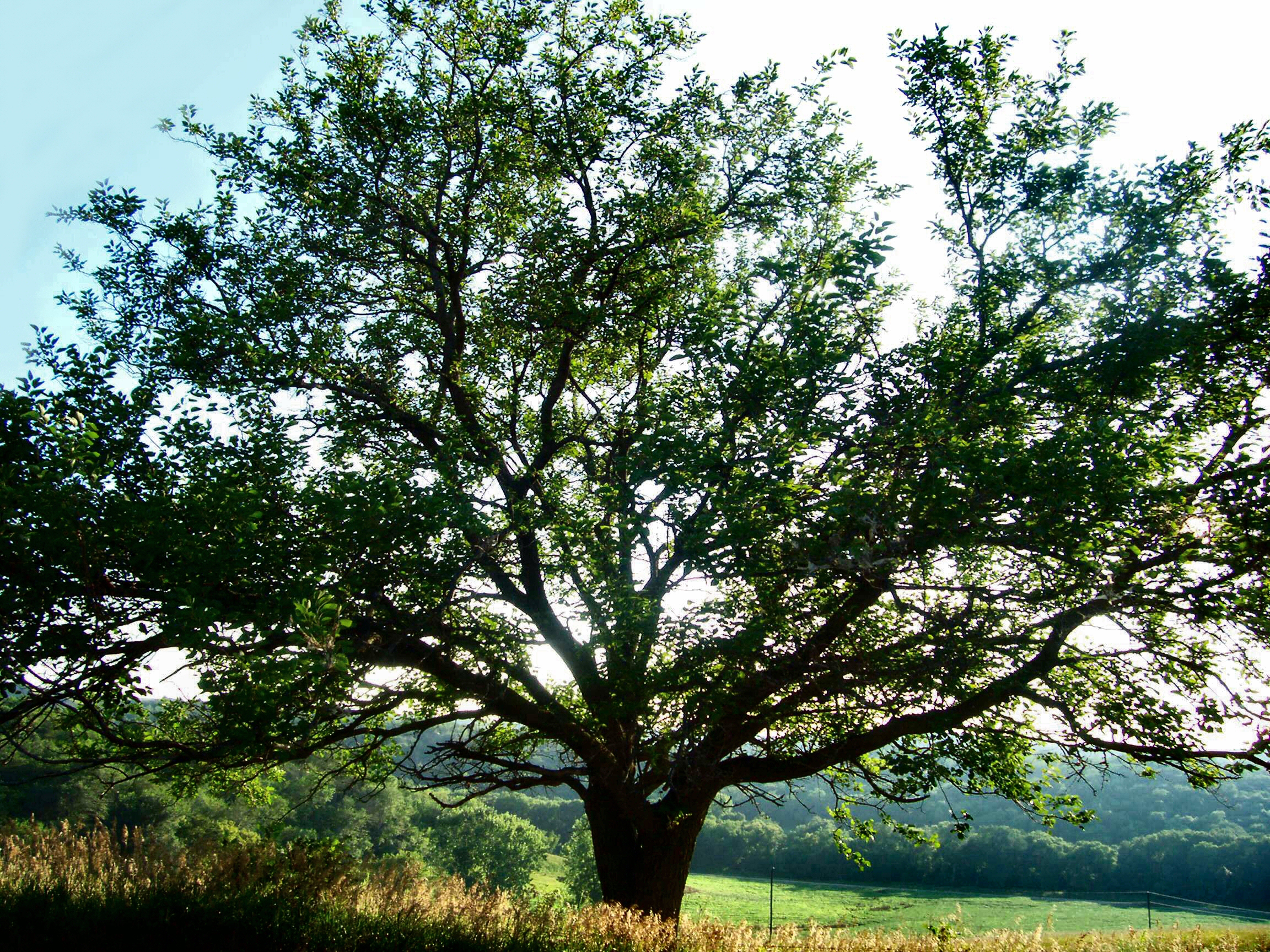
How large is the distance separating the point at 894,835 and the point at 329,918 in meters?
59.6

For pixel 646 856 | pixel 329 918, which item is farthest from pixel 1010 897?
pixel 329 918

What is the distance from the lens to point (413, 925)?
9.23m

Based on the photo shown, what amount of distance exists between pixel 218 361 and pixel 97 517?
3070mm

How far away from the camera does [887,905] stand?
51.9 meters

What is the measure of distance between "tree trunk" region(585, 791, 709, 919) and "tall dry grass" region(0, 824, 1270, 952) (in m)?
0.95

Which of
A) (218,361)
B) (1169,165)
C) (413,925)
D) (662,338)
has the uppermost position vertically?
(1169,165)

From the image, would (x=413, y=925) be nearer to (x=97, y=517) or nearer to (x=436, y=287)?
(x=97, y=517)

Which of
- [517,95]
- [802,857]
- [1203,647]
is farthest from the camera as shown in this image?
[802,857]

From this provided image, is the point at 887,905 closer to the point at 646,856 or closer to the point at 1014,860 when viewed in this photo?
the point at 1014,860

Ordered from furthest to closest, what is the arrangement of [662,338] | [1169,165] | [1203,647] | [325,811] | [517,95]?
1. [325,811]
2. [662,338]
3. [517,95]
4. [1203,647]
5. [1169,165]

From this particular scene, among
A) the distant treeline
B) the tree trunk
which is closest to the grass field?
the distant treeline

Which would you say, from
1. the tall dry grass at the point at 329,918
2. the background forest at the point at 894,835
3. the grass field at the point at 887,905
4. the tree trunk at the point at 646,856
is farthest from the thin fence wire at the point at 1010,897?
the tall dry grass at the point at 329,918

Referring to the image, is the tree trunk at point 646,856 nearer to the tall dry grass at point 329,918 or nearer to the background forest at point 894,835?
the tall dry grass at point 329,918

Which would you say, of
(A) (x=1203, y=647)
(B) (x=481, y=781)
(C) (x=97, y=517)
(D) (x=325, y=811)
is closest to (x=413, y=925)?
(B) (x=481, y=781)
